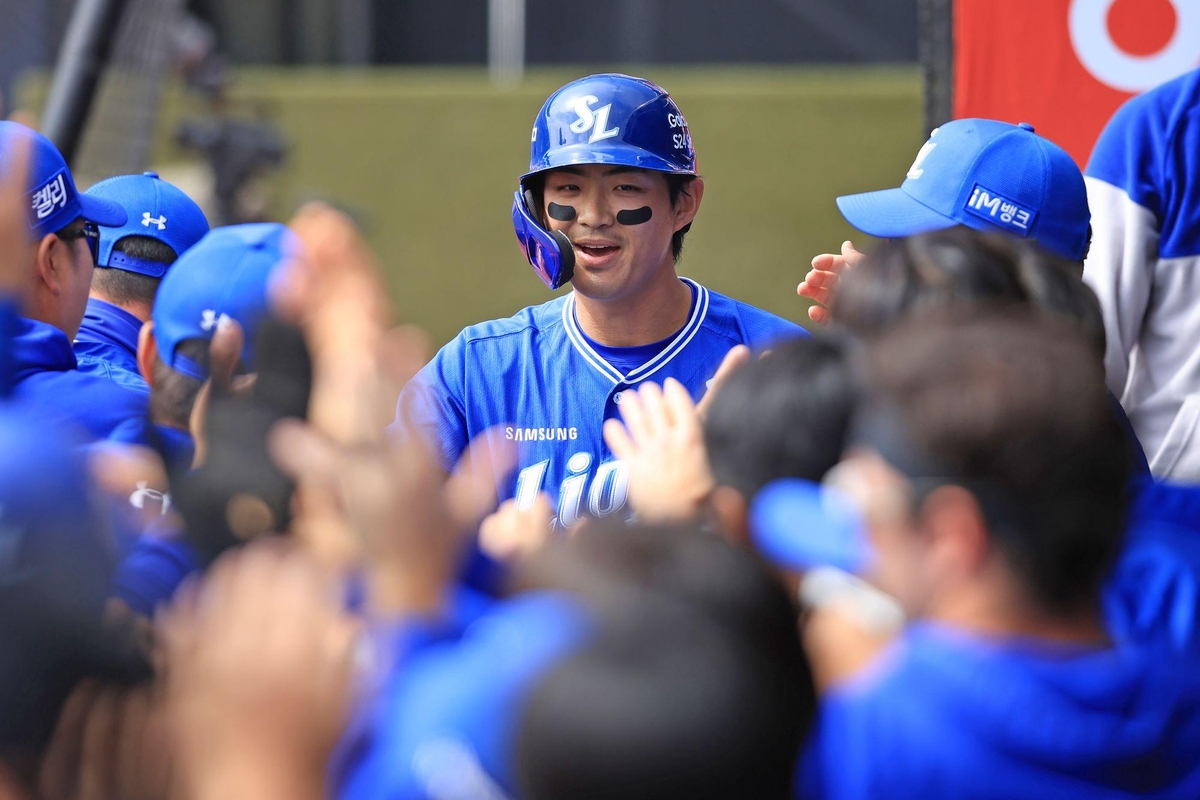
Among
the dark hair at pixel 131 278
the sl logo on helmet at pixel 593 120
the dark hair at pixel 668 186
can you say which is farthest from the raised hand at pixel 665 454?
the dark hair at pixel 131 278


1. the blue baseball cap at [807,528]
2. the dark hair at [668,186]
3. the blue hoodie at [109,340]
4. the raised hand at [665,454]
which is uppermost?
the blue baseball cap at [807,528]

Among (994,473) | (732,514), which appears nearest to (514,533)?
(732,514)

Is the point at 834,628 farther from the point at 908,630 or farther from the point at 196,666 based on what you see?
the point at 196,666

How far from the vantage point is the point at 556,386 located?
291 cm

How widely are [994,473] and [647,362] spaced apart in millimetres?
1771

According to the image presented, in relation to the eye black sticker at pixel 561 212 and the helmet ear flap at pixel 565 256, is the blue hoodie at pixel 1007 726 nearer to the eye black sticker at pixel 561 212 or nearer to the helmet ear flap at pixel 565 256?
the helmet ear flap at pixel 565 256

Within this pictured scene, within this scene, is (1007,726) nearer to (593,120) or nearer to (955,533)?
(955,533)

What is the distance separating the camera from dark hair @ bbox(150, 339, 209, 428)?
1.79 m

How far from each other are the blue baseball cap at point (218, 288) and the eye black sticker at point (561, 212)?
1323 mm

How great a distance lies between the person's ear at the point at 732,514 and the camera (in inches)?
56.4

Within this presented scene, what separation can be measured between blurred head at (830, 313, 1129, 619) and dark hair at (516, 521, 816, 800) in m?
0.15

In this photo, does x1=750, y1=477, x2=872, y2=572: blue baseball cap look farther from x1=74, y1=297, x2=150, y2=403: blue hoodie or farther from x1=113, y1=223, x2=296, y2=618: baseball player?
x1=74, y1=297, x2=150, y2=403: blue hoodie

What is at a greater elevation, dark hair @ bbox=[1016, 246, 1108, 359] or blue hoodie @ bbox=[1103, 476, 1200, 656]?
dark hair @ bbox=[1016, 246, 1108, 359]

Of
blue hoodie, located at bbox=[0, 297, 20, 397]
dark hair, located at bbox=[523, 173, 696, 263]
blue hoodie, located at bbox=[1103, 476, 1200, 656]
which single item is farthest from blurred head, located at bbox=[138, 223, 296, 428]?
dark hair, located at bbox=[523, 173, 696, 263]
